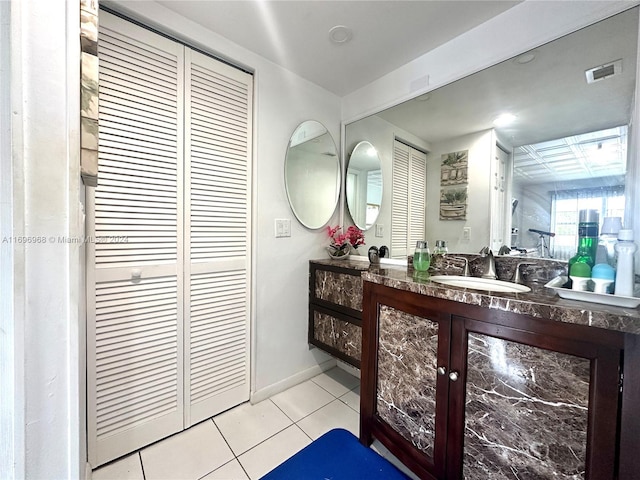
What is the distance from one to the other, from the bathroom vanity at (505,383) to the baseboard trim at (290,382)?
85 centimetres

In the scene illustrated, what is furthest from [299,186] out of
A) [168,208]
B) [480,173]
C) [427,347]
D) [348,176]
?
[427,347]

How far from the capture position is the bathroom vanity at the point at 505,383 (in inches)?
28.9

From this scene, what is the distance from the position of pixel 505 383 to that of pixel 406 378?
42 centimetres

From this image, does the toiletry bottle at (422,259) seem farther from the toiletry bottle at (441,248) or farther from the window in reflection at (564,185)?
the window in reflection at (564,185)

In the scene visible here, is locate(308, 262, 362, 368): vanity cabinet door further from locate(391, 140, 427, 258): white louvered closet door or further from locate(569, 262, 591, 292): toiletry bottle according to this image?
locate(569, 262, 591, 292): toiletry bottle

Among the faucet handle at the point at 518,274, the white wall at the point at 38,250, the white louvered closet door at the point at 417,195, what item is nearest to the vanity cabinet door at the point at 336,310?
the white louvered closet door at the point at 417,195

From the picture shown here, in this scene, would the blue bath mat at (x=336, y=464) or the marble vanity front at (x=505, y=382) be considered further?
the blue bath mat at (x=336, y=464)

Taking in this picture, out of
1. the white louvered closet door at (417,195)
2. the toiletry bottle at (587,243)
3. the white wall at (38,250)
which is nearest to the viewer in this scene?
the white wall at (38,250)

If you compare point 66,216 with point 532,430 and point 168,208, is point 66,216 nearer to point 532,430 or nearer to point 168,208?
point 168,208

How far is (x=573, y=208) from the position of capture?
119 cm

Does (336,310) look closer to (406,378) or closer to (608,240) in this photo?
(406,378)

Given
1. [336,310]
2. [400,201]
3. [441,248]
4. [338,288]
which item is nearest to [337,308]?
[336,310]

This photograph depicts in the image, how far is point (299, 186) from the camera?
2037 mm

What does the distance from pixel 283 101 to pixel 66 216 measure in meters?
1.71
